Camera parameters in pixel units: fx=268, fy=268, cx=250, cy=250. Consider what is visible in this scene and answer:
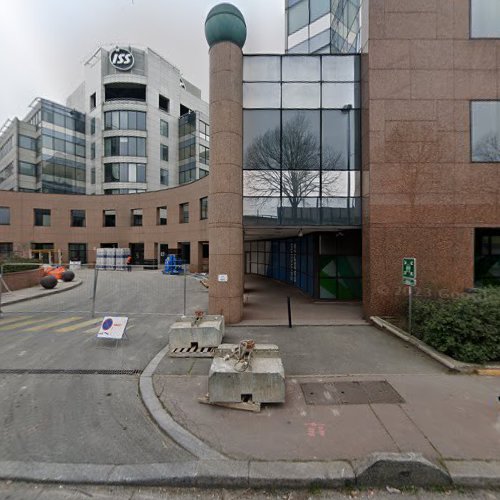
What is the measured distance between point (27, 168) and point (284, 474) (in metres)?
56.9

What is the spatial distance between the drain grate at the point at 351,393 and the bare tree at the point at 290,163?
6431 millimetres

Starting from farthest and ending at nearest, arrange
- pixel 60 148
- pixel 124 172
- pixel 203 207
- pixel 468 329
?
pixel 60 148
pixel 124 172
pixel 203 207
pixel 468 329

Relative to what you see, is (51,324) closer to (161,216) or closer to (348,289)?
(348,289)

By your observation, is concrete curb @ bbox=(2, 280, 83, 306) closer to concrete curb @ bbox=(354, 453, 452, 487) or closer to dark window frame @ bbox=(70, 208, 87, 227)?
concrete curb @ bbox=(354, 453, 452, 487)

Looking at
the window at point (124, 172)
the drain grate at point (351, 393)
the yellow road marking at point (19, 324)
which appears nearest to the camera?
the drain grate at point (351, 393)

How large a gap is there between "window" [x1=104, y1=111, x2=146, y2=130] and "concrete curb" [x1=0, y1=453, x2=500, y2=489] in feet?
156

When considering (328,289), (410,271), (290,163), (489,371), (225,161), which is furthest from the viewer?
(328,289)

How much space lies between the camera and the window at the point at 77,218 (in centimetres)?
3628

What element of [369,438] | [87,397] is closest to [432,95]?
[369,438]

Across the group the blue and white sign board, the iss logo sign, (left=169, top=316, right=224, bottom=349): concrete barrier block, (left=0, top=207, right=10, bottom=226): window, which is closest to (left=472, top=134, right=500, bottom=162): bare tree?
(left=169, top=316, right=224, bottom=349): concrete barrier block

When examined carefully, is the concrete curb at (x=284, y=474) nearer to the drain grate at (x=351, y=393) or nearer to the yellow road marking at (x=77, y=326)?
the drain grate at (x=351, y=393)

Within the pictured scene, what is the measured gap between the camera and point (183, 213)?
100 feet

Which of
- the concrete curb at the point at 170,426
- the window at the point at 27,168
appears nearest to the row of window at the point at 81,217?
the window at the point at 27,168

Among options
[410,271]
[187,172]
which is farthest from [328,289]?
[187,172]
